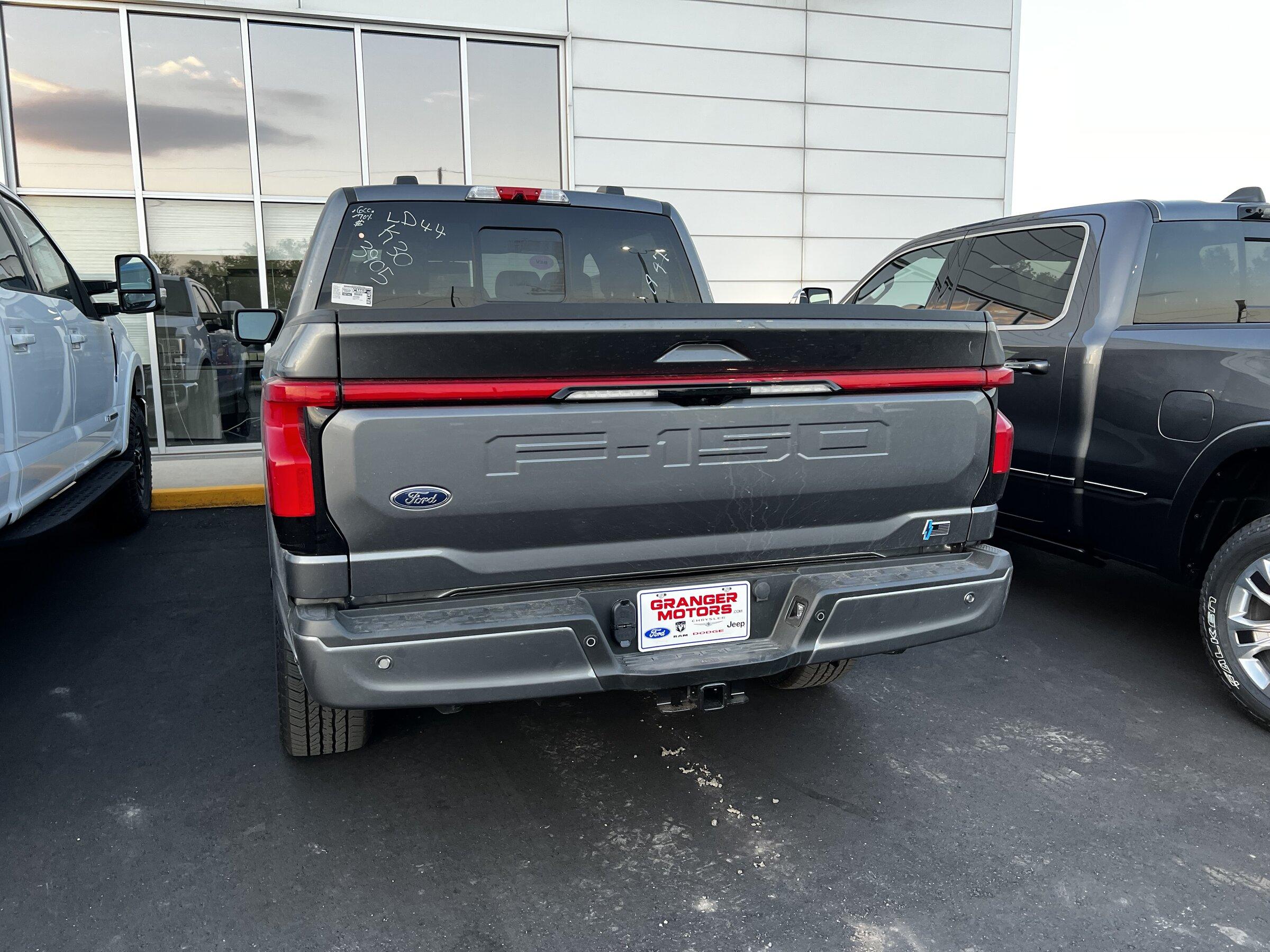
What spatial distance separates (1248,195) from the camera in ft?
13.4

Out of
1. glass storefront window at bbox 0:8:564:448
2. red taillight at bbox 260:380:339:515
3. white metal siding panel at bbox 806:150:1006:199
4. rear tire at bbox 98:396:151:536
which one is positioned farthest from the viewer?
white metal siding panel at bbox 806:150:1006:199

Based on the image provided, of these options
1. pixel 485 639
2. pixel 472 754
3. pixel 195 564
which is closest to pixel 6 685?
pixel 195 564

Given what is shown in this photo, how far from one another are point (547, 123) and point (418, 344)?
809 cm

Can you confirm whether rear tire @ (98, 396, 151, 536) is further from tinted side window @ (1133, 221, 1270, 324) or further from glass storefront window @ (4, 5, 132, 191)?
tinted side window @ (1133, 221, 1270, 324)

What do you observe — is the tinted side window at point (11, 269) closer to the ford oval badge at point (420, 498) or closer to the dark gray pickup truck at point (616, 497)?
the dark gray pickup truck at point (616, 497)

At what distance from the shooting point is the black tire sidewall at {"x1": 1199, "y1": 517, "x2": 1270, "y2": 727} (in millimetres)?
3107

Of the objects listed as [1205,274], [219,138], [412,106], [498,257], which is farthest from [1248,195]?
[219,138]

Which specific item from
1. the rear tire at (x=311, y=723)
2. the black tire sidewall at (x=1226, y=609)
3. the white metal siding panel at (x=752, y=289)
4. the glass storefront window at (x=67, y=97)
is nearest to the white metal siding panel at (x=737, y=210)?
the white metal siding panel at (x=752, y=289)

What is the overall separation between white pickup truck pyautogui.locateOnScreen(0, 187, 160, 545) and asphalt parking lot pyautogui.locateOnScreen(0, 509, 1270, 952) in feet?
2.58

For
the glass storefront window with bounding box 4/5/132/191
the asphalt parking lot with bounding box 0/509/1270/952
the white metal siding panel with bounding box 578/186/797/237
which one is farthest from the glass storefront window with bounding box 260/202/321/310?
the asphalt parking lot with bounding box 0/509/1270/952

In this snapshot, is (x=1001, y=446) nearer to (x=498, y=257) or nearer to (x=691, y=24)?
(x=498, y=257)

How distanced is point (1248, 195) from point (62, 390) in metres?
5.82

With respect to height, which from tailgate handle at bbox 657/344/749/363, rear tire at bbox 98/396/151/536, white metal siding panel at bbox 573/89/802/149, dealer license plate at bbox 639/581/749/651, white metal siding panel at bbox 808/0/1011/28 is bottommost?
rear tire at bbox 98/396/151/536

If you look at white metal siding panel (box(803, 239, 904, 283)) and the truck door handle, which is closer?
the truck door handle
